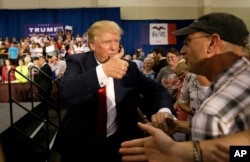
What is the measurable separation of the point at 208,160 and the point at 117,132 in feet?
4.14

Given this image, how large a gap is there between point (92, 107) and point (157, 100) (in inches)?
18.3

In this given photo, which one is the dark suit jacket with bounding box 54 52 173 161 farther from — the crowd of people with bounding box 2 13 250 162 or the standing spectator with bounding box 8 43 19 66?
the standing spectator with bounding box 8 43 19 66

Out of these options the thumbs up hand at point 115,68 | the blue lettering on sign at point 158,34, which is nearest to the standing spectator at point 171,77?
the thumbs up hand at point 115,68

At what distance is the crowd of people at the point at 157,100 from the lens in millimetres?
1199

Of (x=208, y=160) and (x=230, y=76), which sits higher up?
(x=230, y=76)

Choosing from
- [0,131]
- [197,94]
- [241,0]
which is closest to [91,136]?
[197,94]

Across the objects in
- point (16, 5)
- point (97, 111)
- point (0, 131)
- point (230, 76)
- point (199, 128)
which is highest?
point (16, 5)

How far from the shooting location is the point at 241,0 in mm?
17094

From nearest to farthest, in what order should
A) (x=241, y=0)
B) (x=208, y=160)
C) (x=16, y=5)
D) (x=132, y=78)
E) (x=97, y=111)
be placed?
(x=208, y=160) → (x=97, y=111) → (x=132, y=78) → (x=16, y=5) → (x=241, y=0)

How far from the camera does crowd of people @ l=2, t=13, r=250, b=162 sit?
120 cm

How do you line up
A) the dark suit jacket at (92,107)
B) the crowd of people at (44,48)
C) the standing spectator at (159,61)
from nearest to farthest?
the dark suit jacket at (92,107)
the standing spectator at (159,61)
the crowd of people at (44,48)

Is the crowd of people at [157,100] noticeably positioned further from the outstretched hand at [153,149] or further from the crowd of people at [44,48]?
the crowd of people at [44,48]

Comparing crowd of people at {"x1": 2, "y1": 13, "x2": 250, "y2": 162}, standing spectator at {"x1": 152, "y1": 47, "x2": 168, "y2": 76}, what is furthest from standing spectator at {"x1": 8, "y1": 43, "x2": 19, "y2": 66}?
crowd of people at {"x1": 2, "y1": 13, "x2": 250, "y2": 162}

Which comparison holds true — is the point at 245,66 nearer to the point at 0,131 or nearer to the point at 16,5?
the point at 0,131
